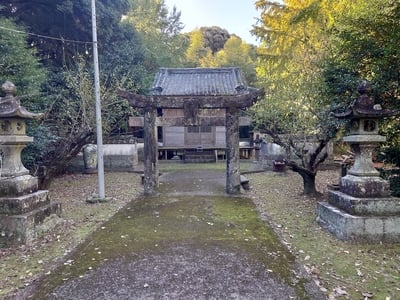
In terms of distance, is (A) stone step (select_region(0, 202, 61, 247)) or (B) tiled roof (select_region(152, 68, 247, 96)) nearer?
(A) stone step (select_region(0, 202, 61, 247))

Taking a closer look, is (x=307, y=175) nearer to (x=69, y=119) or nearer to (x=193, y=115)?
(x=193, y=115)

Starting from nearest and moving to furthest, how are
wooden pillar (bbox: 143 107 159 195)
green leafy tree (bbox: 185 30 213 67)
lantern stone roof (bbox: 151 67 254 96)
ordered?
1. wooden pillar (bbox: 143 107 159 195)
2. lantern stone roof (bbox: 151 67 254 96)
3. green leafy tree (bbox: 185 30 213 67)

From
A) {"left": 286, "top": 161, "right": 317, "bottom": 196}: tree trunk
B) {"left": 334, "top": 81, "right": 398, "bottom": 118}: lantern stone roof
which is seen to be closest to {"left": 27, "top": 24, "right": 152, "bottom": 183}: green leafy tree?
{"left": 286, "top": 161, "right": 317, "bottom": 196}: tree trunk

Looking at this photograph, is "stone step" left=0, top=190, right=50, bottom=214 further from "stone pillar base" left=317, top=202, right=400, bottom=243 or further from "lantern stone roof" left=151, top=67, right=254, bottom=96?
"lantern stone roof" left=151, top=67, right=254, bottom=96

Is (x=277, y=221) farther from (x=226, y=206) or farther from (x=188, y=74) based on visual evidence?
(x=188, y=74)

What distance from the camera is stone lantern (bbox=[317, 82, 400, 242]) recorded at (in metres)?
4.67

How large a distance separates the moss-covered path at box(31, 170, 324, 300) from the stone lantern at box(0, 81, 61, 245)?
1027 mm

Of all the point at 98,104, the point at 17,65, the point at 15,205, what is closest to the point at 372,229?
the point at 15,205

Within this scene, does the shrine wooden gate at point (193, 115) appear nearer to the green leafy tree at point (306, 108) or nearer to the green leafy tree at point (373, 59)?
the green leafy tree at point (306, 108)

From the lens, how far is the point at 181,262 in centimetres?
405

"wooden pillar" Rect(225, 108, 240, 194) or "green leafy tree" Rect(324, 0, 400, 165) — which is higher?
"green leafy tree" Rect(324, 0, 400, 165)

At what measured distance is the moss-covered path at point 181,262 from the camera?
3.29 meters

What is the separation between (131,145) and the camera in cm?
1473

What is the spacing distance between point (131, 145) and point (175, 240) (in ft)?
33.9
